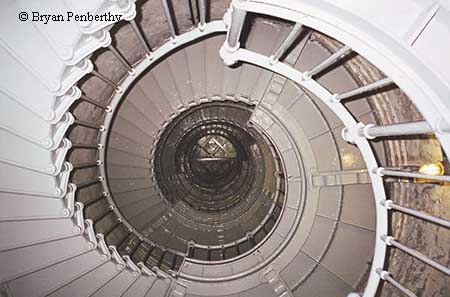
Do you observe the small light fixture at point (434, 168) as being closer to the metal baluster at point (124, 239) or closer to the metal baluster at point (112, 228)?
the metal baluster at point (112, 228)

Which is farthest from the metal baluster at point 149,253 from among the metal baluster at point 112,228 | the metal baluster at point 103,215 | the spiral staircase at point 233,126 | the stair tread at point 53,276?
the stair tread at point 53,276

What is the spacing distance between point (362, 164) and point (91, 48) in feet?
12.2

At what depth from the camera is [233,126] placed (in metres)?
7.86

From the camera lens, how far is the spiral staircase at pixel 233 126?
8.60 feet

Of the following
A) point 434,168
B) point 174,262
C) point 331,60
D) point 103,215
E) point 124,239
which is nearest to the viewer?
point 331,60

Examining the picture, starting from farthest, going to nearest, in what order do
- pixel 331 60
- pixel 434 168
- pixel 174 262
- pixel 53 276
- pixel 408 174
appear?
1. pixel 174 262
2. pixel 53 276
3. pixel 434 168
4. pixel 331 60
5. pixel 408 174

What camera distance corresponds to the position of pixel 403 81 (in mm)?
2166

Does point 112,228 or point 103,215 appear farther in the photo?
point 112,228

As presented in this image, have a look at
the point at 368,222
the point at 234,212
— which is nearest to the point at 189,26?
the point at 368,222

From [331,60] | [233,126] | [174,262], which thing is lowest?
[174,262]

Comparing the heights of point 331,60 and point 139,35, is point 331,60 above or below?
below

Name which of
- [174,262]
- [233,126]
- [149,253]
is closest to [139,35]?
[233,126]

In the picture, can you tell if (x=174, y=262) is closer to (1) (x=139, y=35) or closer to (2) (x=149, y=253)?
(2) (x=149, y=253)

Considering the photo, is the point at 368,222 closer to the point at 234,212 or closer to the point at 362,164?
the point at 362,164
